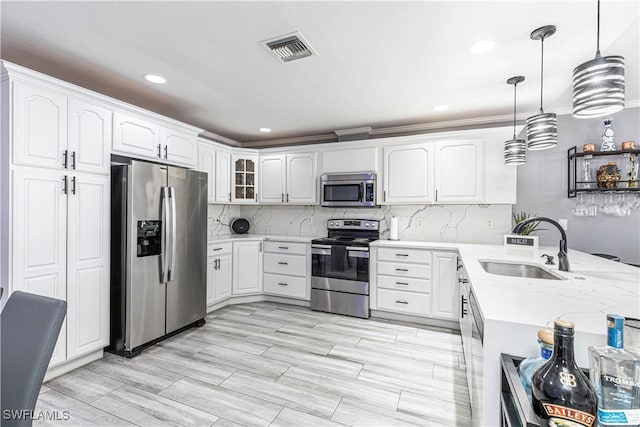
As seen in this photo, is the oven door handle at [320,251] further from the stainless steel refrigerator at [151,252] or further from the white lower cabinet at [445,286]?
the stainless steel refrigerator at [151,252]

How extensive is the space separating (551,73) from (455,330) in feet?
8.65

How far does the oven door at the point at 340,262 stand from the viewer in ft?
12.0

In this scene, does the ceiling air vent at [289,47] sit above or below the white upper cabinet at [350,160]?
above

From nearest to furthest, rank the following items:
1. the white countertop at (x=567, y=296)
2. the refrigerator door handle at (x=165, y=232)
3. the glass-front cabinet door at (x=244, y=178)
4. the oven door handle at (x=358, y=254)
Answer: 1. the white countertop at (x=567, y=296)
2. the refrigerator door handle at (x=165, y=232)
3. the oven door handle at (x=358, y=254)
4. the glass-front cabinet door at (x=244, y=178)

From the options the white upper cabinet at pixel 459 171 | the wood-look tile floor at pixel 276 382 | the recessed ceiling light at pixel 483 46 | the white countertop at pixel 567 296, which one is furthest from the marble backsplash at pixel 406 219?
the recessed ceiling light at pixel 483 46

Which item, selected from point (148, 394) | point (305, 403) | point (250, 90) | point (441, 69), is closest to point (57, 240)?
point (148, 394)

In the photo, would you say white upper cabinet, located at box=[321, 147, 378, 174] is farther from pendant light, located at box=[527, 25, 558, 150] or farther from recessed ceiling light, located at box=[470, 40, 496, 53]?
pendant light, located at box=[527, 25, 558, 150]

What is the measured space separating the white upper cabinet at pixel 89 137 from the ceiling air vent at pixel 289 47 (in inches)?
62.2

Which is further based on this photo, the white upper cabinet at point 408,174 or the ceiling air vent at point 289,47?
the white upper cabinet at point 408,174

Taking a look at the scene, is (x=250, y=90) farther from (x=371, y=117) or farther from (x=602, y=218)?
(x=602, y=218)

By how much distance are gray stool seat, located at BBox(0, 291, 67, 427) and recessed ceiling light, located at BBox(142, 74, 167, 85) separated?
213 centimetres

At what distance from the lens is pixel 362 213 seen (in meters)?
4.27

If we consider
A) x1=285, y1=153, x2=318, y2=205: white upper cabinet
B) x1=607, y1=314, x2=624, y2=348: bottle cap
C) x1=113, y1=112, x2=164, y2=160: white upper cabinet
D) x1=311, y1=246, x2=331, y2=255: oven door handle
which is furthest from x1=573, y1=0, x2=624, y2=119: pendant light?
x1=113, y1=112, x2=164, y2=160: white upper cabinet

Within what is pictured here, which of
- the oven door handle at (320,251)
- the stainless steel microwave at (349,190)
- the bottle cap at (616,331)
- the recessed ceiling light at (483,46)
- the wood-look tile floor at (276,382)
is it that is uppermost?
the recessed ceiling light at (483,46)
